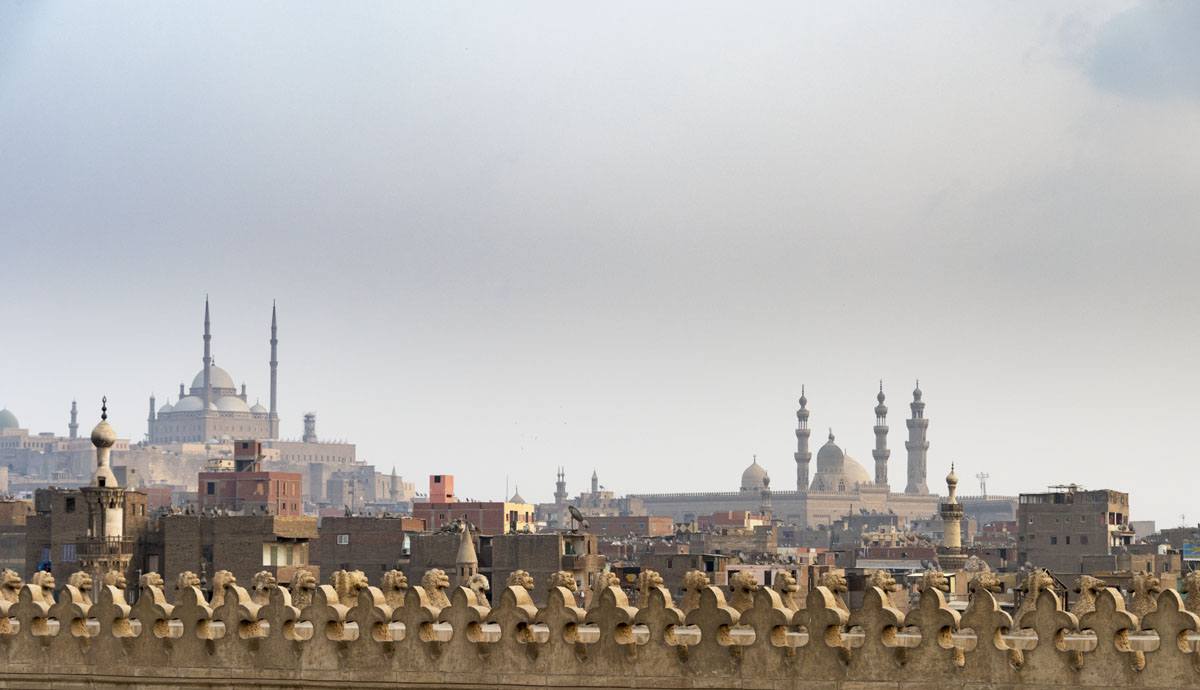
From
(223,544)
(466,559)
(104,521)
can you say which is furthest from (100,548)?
(466,559)

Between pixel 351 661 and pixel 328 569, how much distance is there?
272ft

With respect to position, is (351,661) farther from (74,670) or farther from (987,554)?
(987,554)

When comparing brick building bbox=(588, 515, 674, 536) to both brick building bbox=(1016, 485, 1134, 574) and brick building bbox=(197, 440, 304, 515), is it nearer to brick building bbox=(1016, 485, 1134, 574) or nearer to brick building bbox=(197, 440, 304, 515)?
brick building bbox=(197, 440, 304, 515)

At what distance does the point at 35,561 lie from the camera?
91.7 m

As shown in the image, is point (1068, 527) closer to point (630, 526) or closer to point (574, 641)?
point (630, 526)

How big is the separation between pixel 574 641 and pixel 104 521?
66.2m

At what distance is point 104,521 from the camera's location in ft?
267

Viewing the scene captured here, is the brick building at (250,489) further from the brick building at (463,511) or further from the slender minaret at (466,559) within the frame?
the slender minaret at (466,559)

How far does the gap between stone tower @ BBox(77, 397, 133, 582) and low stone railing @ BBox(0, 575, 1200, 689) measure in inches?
2335

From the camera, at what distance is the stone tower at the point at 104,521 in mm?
78500

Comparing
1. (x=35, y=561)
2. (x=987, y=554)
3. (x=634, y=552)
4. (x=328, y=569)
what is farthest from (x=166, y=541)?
(x=987, y=554)

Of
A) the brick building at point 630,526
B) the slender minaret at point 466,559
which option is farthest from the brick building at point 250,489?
the slender minaret at point 466,559

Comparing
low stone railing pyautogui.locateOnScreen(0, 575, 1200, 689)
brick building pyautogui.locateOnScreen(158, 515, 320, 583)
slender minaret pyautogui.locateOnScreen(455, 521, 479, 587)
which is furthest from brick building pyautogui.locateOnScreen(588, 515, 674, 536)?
low stone railing pyautogui.locateOnScreen(0, 575, 1200, 689)

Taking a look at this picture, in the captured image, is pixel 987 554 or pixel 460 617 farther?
pixel 987 554
